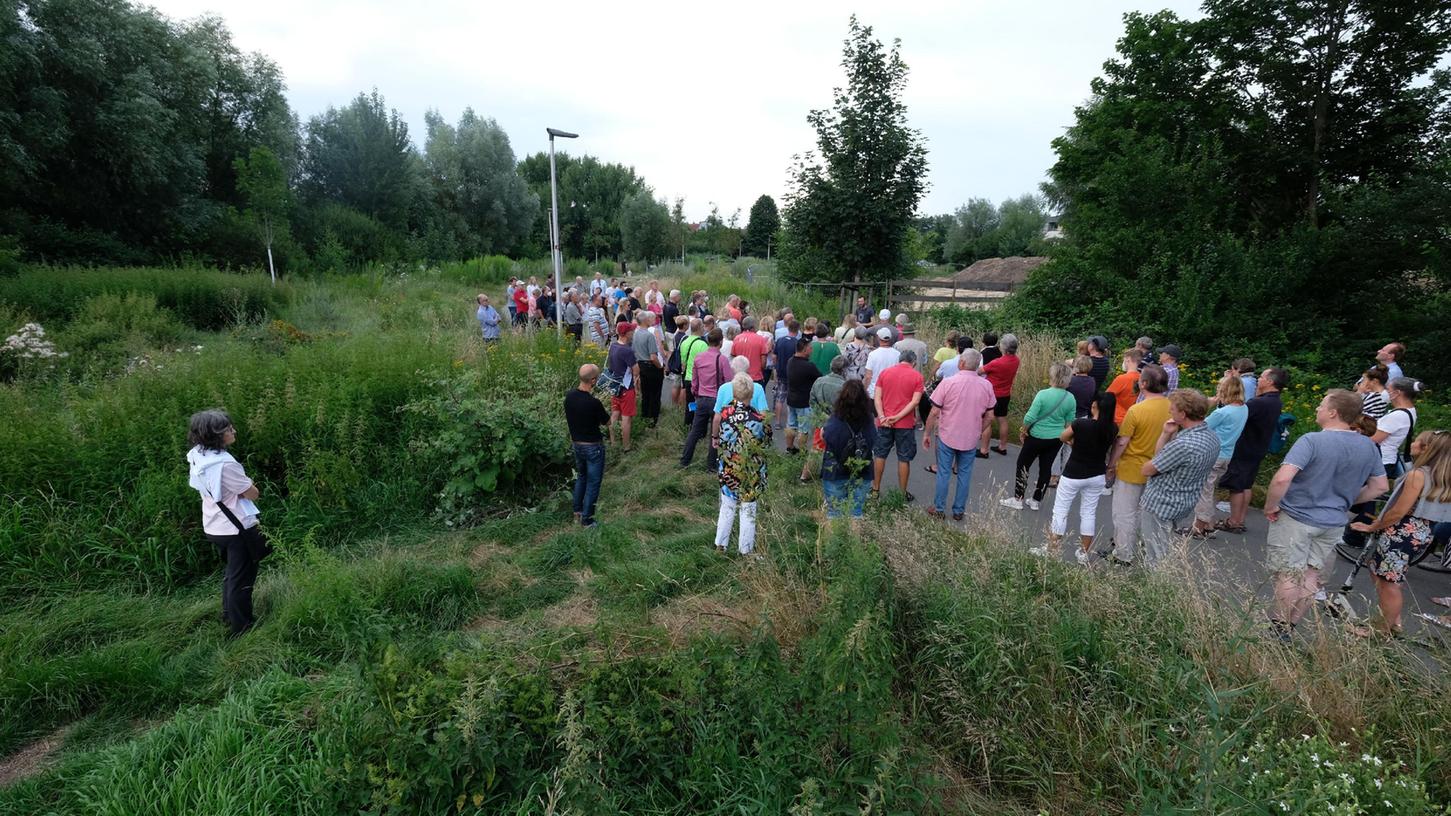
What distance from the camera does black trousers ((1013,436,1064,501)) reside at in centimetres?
645

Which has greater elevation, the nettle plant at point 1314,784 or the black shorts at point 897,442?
the black shorts at point 897,442

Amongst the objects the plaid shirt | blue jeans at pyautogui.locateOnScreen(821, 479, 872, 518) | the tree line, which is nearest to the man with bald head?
blue jeans at pyautogui.locateOnScreen(821, 479, 872, 518)

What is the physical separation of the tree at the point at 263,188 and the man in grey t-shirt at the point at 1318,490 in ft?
85.5

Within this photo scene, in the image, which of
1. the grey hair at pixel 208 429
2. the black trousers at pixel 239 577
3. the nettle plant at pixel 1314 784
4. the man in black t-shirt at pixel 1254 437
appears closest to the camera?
the nettle plant at pixel 1314 784

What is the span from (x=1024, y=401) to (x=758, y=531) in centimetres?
667

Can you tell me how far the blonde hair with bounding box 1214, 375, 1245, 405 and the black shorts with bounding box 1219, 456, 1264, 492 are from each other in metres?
0.64

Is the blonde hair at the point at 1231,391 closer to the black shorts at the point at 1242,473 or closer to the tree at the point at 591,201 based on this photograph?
the black shorts at the point at 1242,473

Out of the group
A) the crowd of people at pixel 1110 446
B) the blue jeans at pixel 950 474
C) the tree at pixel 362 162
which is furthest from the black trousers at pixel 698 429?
the tree at pixel 362 162

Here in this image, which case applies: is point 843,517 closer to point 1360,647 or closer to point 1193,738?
point 1193,738

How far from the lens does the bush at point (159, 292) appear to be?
13094 millimetres

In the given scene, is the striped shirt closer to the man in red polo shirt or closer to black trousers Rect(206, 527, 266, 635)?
the man in red polo shirt

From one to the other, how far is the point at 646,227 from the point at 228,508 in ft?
138

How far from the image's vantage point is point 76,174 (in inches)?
793

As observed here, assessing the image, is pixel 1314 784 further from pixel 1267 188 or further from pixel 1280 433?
pixel 1267 188
